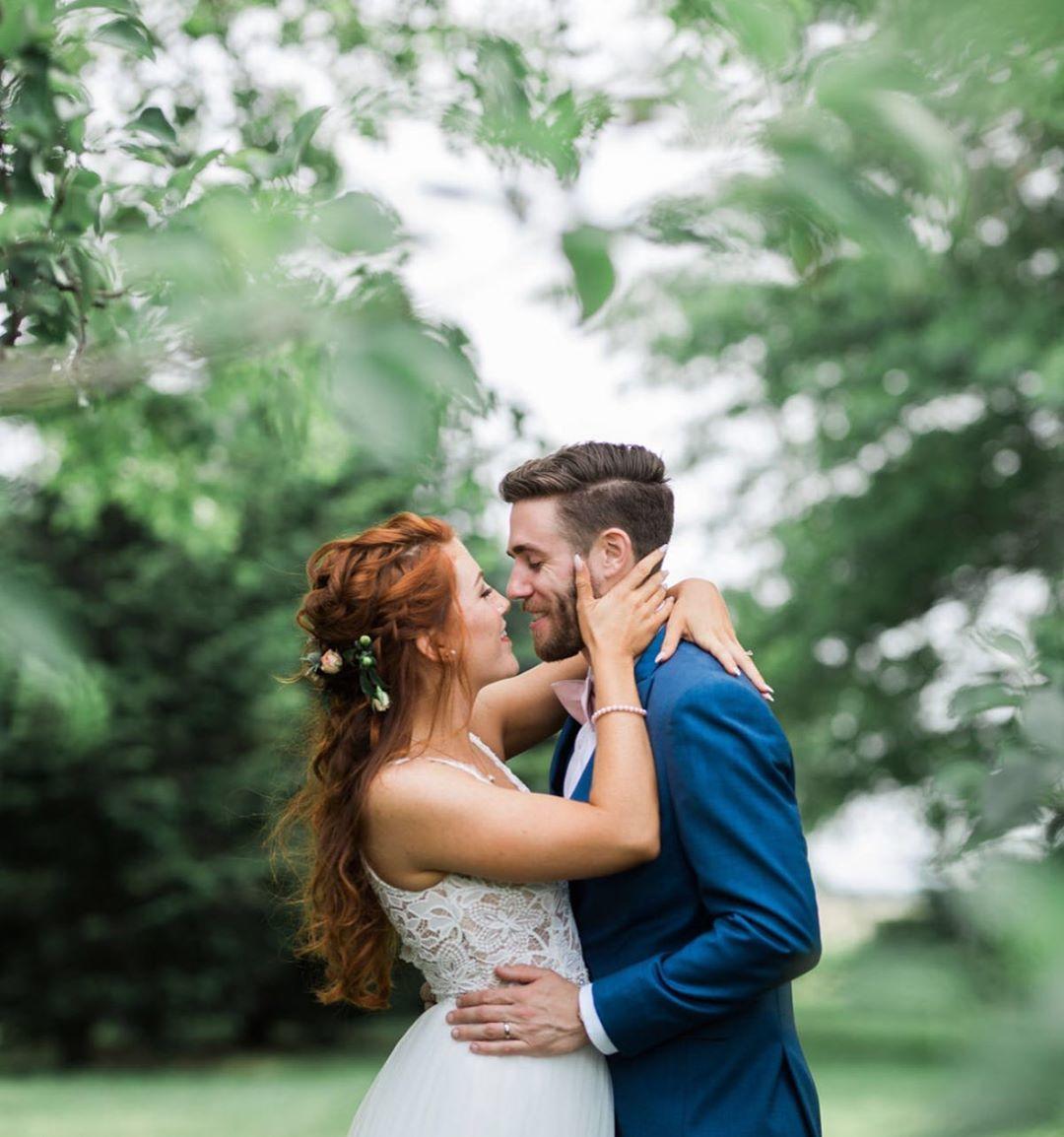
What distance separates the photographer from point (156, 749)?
13.0 metres

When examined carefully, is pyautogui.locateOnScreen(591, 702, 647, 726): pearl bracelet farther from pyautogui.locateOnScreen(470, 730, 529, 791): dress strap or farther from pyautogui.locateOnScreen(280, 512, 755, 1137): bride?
pyautogui.locateOnScreen(470, 730, 529, 791): dress strap

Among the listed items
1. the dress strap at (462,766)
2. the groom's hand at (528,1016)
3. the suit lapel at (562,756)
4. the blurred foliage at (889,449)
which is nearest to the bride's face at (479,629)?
the dress strap at (462,766)

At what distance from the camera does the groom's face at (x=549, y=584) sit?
2723 millimetres

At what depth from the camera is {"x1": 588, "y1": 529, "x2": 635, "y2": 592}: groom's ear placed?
2740mm

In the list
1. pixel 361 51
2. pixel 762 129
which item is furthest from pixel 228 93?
pixel 762 129

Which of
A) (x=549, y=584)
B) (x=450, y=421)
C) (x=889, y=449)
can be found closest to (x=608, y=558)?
(x=549, y=584)

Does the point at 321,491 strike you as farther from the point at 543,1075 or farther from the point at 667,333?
the point at 543,1075

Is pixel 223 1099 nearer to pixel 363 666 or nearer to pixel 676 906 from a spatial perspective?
pixel 363 666

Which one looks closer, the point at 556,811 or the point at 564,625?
the point at 556,811

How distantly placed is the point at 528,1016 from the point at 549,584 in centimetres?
76

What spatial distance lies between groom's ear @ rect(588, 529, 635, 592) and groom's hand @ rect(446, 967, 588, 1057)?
704 millimetres

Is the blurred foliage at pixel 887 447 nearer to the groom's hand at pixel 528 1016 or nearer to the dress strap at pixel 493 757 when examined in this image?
the dress strap at pixel 493 757

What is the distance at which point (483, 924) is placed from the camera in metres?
2.62

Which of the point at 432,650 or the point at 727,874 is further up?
the point at 432,650
